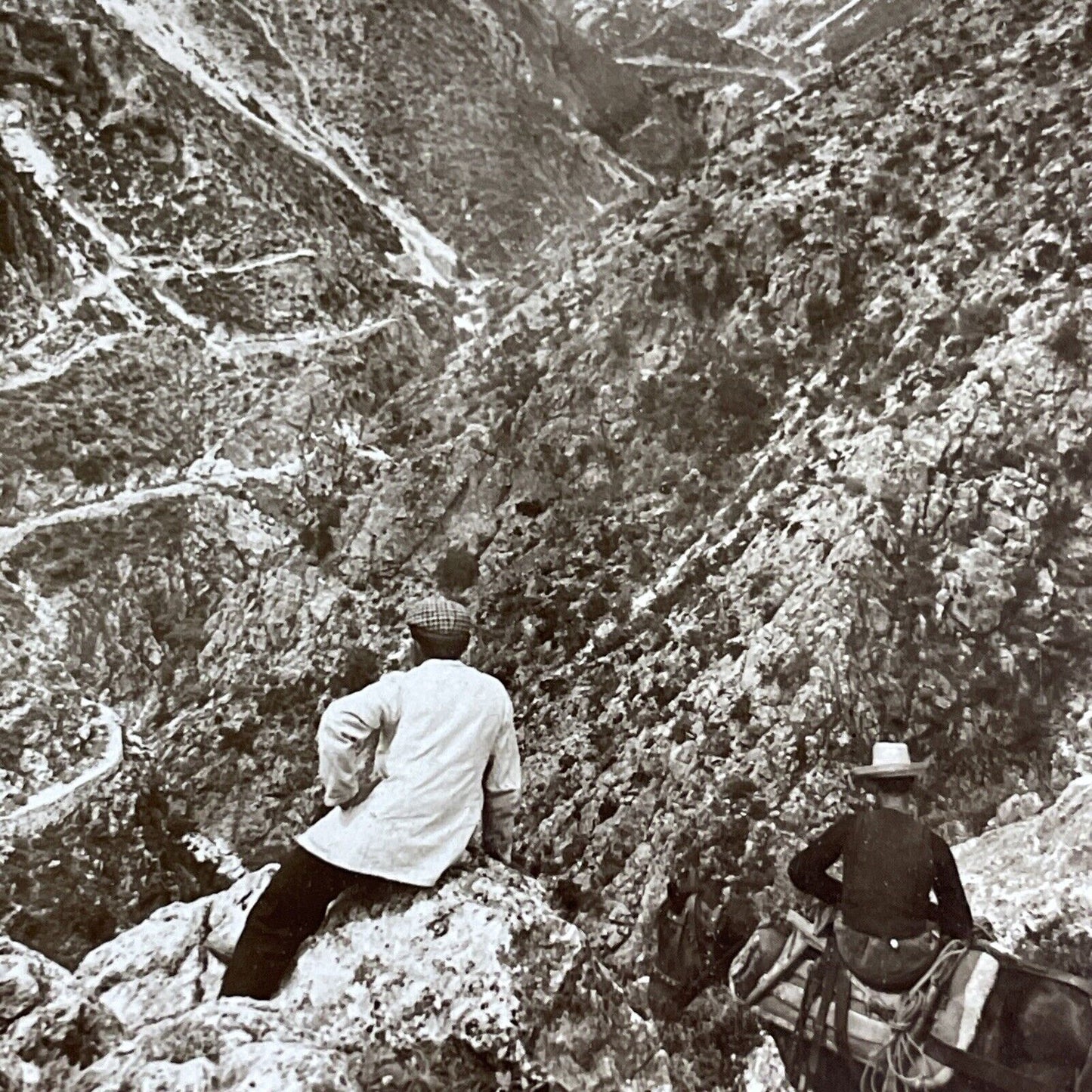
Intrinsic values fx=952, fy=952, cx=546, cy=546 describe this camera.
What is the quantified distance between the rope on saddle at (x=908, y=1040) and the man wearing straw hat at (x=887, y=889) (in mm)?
46

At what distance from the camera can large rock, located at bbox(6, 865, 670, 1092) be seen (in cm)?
297

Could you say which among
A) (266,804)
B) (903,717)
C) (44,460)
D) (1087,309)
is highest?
(44,460)

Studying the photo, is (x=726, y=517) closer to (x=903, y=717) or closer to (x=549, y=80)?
(x=903, y=717)

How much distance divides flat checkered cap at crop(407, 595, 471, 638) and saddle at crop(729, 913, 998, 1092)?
1714 millimetres

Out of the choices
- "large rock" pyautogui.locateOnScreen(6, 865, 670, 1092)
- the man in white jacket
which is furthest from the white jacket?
"large rock" pyautogui.locateOnScreen(6, 865, 670, 1092)

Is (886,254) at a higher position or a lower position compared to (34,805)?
lower

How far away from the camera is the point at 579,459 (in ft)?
14.5

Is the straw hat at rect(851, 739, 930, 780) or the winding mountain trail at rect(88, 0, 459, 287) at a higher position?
the winding mountain trail at rect(88, 0, 459, 287)

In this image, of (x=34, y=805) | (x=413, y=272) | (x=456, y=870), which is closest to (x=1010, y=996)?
(x=456, y=870)

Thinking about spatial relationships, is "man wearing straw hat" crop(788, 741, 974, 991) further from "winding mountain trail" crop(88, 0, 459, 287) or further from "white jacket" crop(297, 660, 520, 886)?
"winding mountain trail" crop(88, 0, 459, 287)

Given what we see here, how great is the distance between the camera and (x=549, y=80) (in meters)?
5.10

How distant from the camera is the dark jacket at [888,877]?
325cm

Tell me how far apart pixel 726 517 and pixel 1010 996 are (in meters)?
2.07

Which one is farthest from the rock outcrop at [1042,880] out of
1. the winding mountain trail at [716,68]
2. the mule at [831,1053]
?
the winding mountain trail at [716,68]
